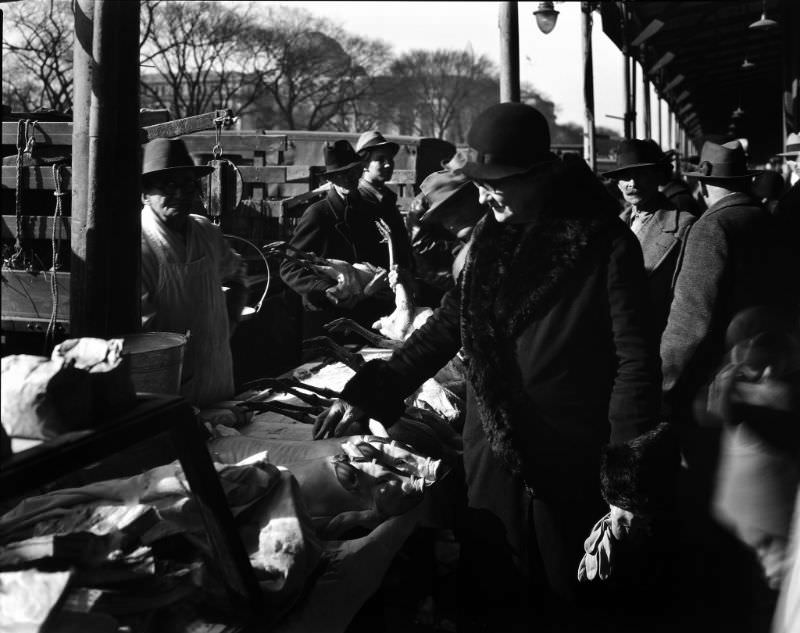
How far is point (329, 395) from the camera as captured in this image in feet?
12.3

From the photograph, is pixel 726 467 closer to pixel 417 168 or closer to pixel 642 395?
pixel 642 395

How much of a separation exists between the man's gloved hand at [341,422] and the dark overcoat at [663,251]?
193 centimetres

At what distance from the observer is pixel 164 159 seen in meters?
3.52

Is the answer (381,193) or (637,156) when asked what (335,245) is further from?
(637,156)

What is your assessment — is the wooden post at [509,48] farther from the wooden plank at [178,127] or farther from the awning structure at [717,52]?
the wooden plank at [178,127]

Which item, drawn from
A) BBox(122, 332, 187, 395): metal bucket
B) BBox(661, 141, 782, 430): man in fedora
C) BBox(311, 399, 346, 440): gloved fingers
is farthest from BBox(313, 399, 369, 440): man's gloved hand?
BBox(661, 141, 782, 430): man in fedora

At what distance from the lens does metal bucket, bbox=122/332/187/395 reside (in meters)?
2.51

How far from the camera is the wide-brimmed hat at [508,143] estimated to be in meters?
2.47

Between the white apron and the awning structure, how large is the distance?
14.5ft

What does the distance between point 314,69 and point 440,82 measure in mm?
17278

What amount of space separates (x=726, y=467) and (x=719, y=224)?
1.32m

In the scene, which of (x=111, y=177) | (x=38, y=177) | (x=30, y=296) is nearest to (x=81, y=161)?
(x=111, y=177)

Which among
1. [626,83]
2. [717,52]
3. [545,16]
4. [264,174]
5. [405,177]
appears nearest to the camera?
[264,174]

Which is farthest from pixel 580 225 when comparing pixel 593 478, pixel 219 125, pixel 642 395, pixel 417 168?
pixel 417 168
